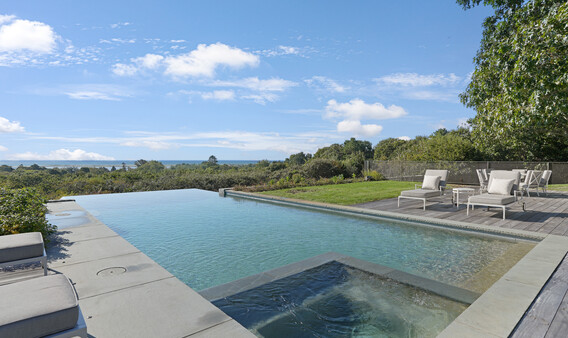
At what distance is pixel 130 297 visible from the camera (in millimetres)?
2541

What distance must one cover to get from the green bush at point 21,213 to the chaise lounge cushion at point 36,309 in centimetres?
282

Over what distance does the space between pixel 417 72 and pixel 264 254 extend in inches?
507

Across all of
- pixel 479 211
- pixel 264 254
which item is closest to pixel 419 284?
pixel 264 254

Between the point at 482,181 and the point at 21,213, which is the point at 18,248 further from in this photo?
the point at 482,181

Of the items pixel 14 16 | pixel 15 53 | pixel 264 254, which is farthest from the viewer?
pixel 15 53

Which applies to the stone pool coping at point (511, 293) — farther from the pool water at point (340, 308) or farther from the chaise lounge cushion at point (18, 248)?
the chaise lounge cushion at point (18, 248)

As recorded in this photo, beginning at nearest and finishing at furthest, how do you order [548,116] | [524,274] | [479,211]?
[524,274] < [548,116] < [479,211]

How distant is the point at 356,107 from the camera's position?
729 inches

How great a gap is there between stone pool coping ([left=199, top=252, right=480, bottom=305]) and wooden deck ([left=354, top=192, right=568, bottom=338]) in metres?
0.64

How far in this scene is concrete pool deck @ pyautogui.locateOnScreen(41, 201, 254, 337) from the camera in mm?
2051

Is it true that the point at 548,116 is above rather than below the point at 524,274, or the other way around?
above

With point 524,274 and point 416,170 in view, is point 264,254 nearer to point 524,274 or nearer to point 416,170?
point 524,274

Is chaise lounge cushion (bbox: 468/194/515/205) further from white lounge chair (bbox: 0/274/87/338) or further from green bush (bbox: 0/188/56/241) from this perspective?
green bush (bbox: 0/188/56/241)

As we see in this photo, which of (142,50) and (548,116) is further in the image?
(142,50)
